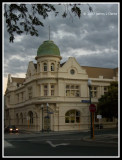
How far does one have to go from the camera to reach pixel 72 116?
140ft

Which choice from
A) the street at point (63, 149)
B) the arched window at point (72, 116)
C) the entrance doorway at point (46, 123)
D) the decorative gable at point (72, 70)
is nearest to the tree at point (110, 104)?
the arched window at point (72, 116)

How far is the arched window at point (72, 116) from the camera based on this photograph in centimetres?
4228

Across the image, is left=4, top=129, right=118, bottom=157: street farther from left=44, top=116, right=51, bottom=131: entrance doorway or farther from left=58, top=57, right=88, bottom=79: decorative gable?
left=58, top=57, right=88, bottom=79: decorative gable

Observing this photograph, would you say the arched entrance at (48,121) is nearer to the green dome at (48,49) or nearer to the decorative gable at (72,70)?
the decorative gable at (72,70)

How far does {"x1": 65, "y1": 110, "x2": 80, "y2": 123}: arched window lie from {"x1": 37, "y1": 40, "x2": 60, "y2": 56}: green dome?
9266 millimetres

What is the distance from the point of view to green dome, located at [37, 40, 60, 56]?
42.0 m

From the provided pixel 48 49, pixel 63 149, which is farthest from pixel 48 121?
pixel 63 149

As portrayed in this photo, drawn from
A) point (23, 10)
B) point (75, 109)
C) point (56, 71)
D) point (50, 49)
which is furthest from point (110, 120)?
point (23, 10)

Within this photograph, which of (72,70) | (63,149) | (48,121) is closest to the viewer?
(63,149)

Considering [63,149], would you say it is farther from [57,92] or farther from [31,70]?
[31,70]

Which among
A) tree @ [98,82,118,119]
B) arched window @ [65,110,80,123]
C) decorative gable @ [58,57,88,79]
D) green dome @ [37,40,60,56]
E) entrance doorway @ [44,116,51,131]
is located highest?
green dome @ [37,40,60,56]

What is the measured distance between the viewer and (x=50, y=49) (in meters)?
42.2

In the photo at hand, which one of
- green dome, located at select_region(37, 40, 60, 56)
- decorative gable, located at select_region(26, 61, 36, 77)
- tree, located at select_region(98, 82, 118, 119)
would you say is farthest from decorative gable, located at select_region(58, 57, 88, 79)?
tree, located at select_region(98, 82, 118, 119)

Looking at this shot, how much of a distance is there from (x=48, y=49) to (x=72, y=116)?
35.9 feet
